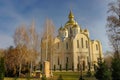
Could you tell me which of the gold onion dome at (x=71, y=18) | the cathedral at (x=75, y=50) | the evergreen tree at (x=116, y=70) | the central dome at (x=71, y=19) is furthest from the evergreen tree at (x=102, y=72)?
the gold onion dome at (x=71, y=18)

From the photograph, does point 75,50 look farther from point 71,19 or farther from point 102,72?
point 102,72

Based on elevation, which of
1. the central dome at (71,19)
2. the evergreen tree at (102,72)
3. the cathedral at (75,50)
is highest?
the central dome at (71,19)

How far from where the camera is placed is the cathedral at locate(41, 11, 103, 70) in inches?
2152

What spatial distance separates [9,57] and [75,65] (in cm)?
2137

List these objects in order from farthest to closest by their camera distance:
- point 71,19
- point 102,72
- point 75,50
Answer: point 71,19
point 75,50
point 102,72

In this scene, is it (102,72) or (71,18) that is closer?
(102,72)

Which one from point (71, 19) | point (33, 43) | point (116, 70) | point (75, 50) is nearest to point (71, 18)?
point (71, 19)

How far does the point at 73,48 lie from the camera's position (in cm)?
5553

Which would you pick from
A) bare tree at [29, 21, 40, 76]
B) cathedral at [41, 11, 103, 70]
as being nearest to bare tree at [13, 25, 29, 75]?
bare tree at [29, 21, 40, 76]

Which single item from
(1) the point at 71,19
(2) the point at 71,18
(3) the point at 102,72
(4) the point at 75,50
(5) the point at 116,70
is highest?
(2) the point at 71,18

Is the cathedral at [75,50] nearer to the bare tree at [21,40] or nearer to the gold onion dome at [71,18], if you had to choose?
the gold onion dome at [71,18]

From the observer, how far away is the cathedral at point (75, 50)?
54.7m

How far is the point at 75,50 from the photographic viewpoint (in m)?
55.6

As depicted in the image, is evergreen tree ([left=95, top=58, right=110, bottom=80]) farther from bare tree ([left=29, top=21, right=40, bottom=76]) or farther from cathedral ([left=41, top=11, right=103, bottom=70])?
cathedral ([left=41, top=11, right=103, bottom=70])
